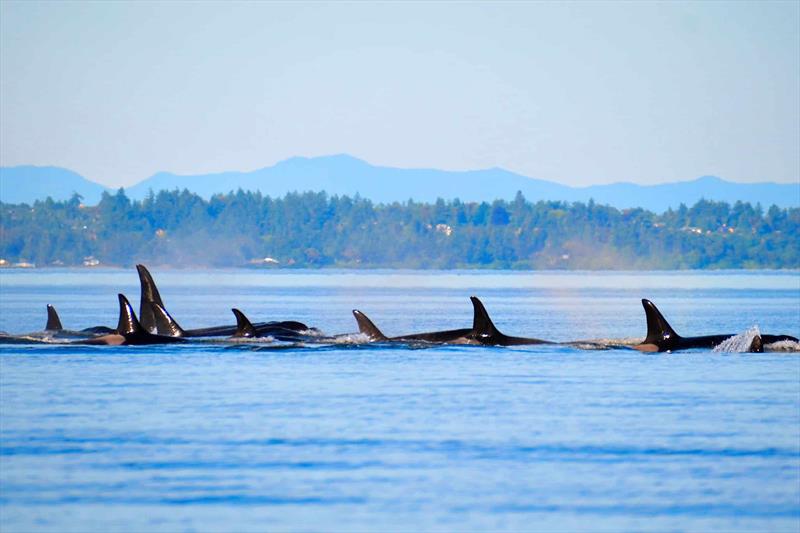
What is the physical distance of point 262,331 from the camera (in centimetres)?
4366

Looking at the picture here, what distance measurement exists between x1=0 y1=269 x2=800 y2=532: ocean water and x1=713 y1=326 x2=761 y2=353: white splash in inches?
32.7

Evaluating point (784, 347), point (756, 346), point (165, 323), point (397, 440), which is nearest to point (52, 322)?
point (165, 323)

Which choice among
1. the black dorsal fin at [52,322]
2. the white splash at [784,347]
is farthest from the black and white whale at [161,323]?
the white splash at [784,347]

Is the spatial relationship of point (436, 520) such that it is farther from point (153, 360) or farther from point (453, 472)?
point (153, 360)

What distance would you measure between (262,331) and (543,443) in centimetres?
2169

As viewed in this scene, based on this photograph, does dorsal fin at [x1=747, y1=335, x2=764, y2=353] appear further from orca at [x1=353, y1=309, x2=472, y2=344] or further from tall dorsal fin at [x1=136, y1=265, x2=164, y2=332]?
tall dorsal fin at [x1=136, y1=265, x2=164, y2=332]

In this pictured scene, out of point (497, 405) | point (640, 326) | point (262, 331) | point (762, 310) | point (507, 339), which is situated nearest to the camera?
point (497, 405)

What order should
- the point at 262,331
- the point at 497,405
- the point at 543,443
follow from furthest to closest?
the point at 262,331, the point at 497,405, the point at 543,443

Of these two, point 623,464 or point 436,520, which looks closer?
point 436,520

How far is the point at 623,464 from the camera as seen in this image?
20906 mm

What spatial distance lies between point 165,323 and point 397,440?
22.1 m

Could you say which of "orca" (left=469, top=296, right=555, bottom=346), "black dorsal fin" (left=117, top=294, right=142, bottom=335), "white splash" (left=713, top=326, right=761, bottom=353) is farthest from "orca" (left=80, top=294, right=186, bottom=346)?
"white splash" (left=713, top=326, right=761, bottom=353)

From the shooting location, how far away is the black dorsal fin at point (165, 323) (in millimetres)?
43406

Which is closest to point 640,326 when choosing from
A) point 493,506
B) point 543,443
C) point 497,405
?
point 497,405
